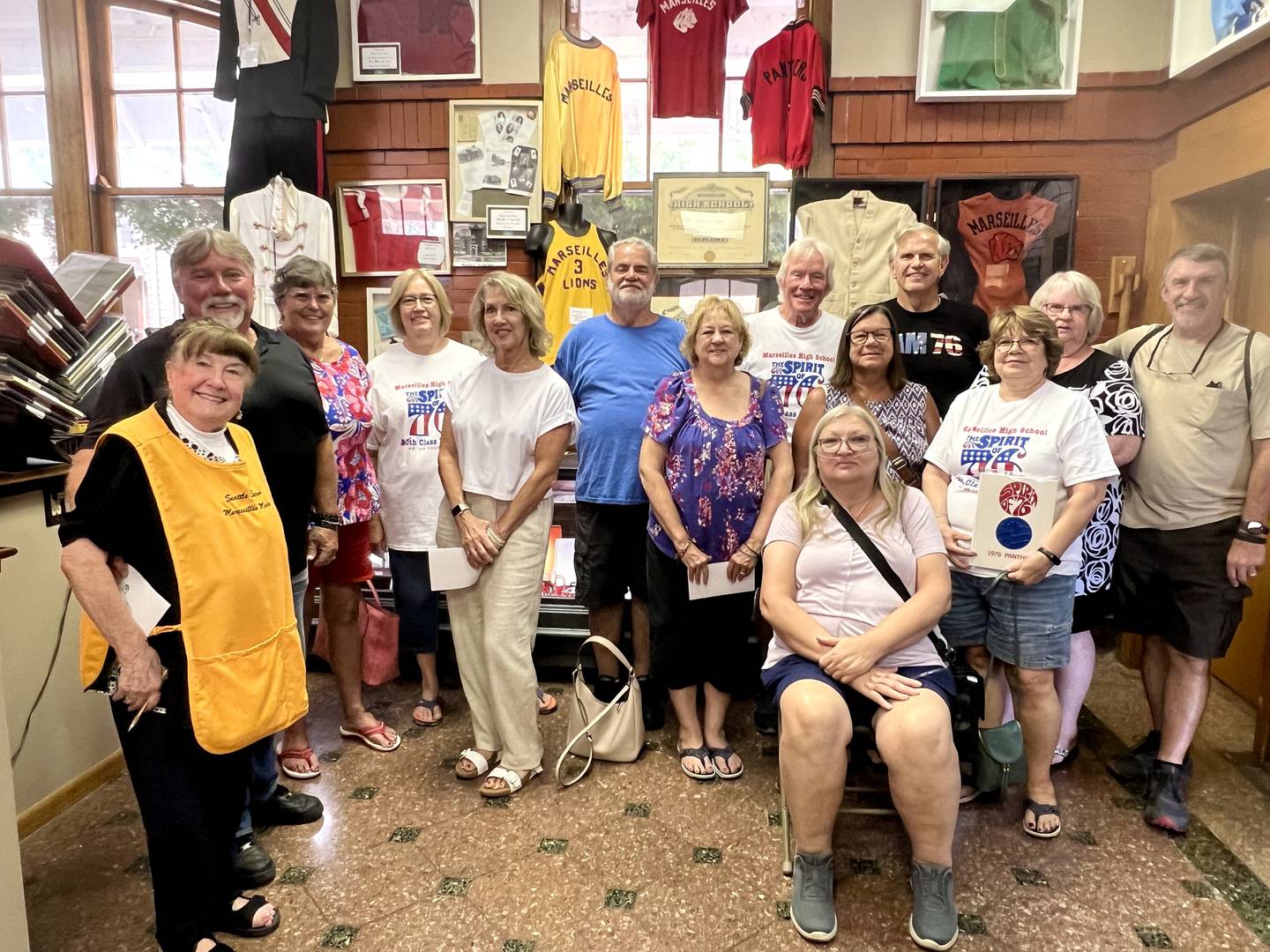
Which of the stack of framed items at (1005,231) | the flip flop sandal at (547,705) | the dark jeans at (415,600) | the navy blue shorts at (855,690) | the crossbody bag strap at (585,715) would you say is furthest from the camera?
the stack of framed items at (1005,231)

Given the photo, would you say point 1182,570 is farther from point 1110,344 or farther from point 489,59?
point 489,59

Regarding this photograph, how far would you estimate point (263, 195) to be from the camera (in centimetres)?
383

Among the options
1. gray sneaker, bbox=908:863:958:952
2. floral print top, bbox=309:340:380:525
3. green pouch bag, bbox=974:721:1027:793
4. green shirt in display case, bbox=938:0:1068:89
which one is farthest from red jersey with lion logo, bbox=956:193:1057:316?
floral print top, bbox=309:340:380:525

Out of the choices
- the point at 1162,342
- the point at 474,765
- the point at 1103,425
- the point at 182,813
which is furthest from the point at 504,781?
the point at 1162,342

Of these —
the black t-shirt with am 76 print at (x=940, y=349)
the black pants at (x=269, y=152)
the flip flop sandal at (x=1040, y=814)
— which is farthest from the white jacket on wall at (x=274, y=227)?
the flip flop sandal at (x=1040, y=814)

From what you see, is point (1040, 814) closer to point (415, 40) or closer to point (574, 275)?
point (574, 275)

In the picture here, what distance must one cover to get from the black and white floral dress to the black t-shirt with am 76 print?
0.71 feet

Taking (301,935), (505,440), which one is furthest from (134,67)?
(301,935)

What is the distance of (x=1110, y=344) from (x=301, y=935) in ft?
9.14

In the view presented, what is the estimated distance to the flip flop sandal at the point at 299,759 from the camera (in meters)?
2.40

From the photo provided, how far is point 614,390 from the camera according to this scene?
8.29 ft

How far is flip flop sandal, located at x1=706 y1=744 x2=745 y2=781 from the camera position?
242 cm

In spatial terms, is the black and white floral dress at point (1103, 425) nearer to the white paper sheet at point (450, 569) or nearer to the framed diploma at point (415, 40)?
the white paper sheet at point (450, 569)

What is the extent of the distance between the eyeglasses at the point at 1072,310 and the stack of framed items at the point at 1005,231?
1.71m
